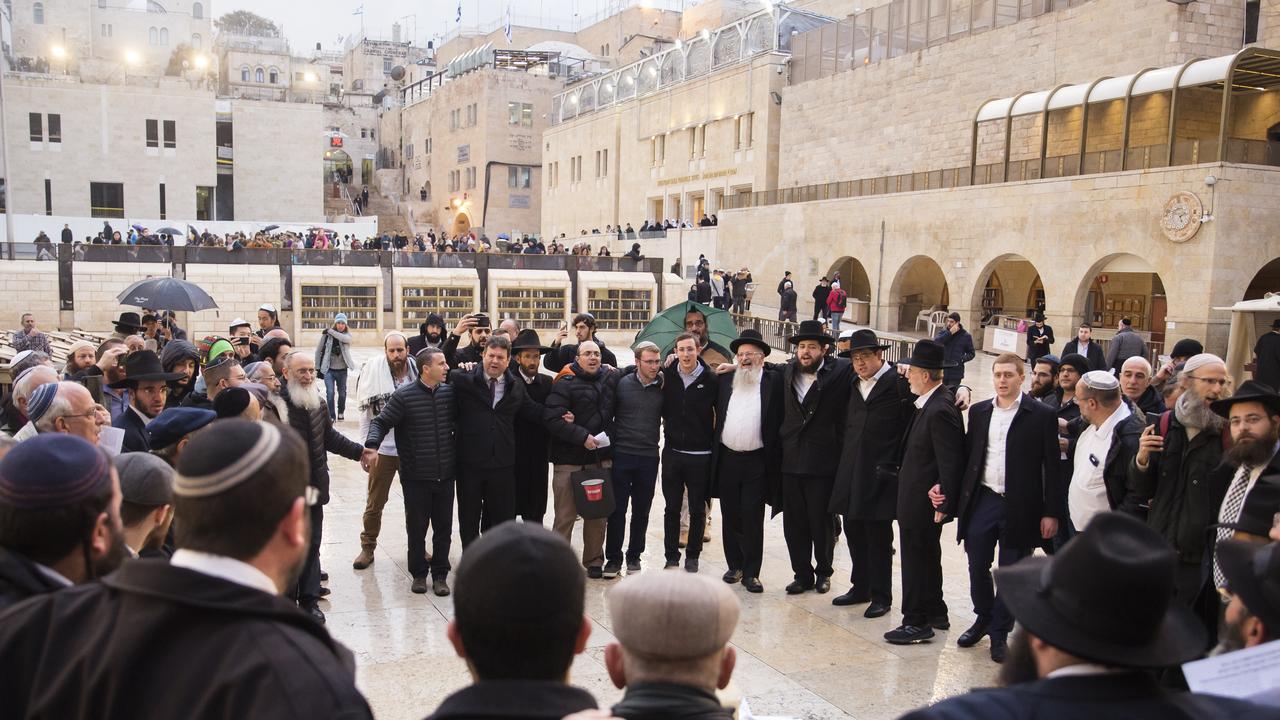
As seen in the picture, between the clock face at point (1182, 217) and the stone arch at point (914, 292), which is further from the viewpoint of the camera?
the stone arch at point (914, 292)

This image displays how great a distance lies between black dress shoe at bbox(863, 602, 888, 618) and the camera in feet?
21.4

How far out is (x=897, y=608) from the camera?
6793 millimetres

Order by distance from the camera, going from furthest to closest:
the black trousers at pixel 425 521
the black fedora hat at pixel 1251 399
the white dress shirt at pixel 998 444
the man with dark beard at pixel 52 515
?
1. the black trousers at pixel 425 521
2. the white dress shirt at pixel 998 444
3. the black fedora hat at pixel 1251 399
4. the man with dark beard at pixel 52 515

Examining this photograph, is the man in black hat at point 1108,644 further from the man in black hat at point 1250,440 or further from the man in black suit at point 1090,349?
the man in black suit at point 1090,349

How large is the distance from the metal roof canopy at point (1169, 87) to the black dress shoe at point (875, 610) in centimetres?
1975

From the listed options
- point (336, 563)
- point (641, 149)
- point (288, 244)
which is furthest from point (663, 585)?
point (641, 149)

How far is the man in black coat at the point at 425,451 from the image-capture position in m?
6.86

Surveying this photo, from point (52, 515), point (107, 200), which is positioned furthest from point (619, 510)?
point (107, 200)

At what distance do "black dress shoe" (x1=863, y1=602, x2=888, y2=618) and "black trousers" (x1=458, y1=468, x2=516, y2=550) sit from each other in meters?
2.60

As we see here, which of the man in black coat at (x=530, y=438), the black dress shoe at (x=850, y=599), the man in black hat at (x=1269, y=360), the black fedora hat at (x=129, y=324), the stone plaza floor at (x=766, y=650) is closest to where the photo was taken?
the stone plaza floor at (x=766, y=650)

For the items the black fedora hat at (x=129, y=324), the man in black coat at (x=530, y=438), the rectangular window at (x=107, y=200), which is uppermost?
the rectangular window at (x=107, y=200)

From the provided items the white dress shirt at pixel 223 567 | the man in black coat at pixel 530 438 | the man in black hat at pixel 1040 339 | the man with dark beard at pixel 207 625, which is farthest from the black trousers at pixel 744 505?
the man in black hat at pixel 1040 339

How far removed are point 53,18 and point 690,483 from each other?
71.6 m

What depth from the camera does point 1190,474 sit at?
4922mm
